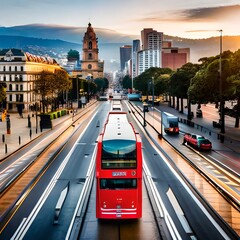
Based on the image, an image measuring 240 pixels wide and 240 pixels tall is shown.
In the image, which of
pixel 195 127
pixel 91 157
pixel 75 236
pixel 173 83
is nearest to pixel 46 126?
pixel 195 127

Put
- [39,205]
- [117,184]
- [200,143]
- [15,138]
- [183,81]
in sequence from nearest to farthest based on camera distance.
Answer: [117,184]
[39,205]
[200,143]
[15,138]
[183,81]

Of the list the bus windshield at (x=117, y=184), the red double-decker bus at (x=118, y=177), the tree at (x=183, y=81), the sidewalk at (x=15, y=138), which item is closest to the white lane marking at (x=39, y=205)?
the red double-decker bus at (x=118, y=177)

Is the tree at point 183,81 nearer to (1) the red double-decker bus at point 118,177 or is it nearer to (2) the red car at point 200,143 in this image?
(2) the red car at point 200,143

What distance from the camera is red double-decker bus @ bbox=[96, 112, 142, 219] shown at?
2247cm

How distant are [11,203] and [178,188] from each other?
12948 millimetres

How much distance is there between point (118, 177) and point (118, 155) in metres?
1.19

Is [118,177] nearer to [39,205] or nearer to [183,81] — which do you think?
A: [39,205]

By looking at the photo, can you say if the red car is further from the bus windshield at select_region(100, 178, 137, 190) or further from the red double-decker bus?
the bus windshield at select_region(100, 178, 137, 190)

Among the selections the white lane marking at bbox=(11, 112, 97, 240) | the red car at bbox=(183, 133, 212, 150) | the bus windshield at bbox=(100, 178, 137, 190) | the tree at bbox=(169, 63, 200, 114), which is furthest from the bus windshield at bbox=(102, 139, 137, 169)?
the tree at bbox=(169, 63, 200, 114)

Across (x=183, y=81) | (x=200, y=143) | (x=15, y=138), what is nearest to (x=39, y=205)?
(x=200, y=143)

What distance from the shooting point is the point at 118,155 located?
73.9ft

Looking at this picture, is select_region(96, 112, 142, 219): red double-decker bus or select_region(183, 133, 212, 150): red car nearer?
select_region(96, 112, 142, 219): red double-decker bus

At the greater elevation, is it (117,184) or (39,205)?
(117,184)

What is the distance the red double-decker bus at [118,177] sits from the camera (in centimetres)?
2247
